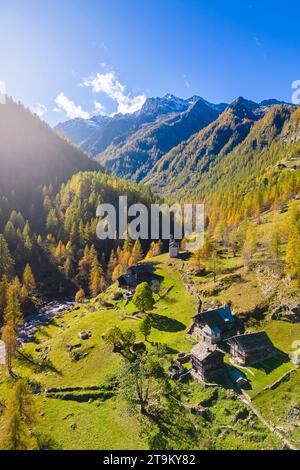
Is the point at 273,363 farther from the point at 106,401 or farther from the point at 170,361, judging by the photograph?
the point at 106,401

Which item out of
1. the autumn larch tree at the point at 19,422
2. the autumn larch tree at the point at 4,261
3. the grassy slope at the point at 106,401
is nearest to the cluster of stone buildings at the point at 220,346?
the grassy slope at the point at 106,401

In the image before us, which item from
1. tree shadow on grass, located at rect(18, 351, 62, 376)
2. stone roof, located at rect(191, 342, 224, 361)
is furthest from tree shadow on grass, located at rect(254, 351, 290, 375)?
tree shadow on grass, located at rect(18, 351, 62, 376)

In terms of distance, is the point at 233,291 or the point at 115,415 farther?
the point at 233,291

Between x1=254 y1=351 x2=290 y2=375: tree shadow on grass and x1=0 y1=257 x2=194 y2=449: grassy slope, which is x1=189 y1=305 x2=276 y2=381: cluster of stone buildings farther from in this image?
x1=0 y1=257 x2=194 y2=449: grassy slope

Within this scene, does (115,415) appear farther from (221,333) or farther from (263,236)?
(263,236)

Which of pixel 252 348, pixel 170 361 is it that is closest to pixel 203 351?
pixel 170 361
